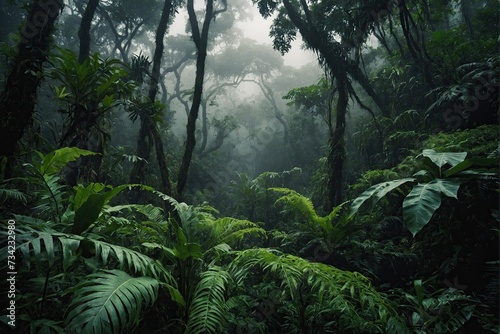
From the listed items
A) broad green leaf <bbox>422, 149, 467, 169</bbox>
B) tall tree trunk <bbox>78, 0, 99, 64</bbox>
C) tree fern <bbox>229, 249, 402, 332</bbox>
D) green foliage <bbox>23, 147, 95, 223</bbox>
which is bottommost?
tree fern <bbox>229, 249, 402, 332</bbox>

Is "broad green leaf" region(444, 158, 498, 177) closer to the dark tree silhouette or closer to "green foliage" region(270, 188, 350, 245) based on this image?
"green foliage" region(270, 188, 350, 245)

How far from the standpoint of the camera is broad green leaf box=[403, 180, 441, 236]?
1.96 metres

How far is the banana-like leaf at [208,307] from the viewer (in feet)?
6.32

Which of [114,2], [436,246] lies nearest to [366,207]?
[436,246]

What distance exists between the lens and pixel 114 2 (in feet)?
41.7

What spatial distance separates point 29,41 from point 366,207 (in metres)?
5.83

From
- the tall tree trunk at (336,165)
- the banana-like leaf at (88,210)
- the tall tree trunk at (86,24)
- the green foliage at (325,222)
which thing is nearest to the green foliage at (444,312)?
the green foliage at (325,222)

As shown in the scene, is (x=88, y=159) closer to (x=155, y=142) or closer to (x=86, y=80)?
(x=155, y=142)

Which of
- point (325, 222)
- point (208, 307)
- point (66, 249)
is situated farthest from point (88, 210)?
point (325, 222)

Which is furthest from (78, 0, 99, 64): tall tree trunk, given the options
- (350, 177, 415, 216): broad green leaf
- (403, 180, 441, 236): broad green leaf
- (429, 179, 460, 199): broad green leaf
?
(429, 179, 460, 199): broad green leaf

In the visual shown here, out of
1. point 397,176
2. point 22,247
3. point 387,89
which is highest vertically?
point 387,89

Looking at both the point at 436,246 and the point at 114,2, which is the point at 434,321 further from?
the point at 114,2

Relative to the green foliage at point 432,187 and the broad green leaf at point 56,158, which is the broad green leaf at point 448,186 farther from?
the broad green leaf at point 56,158

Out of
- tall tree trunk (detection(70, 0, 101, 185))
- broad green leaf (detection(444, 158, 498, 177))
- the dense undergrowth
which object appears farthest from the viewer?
tall tree trunk (detection(70, 0, 101, 185))
